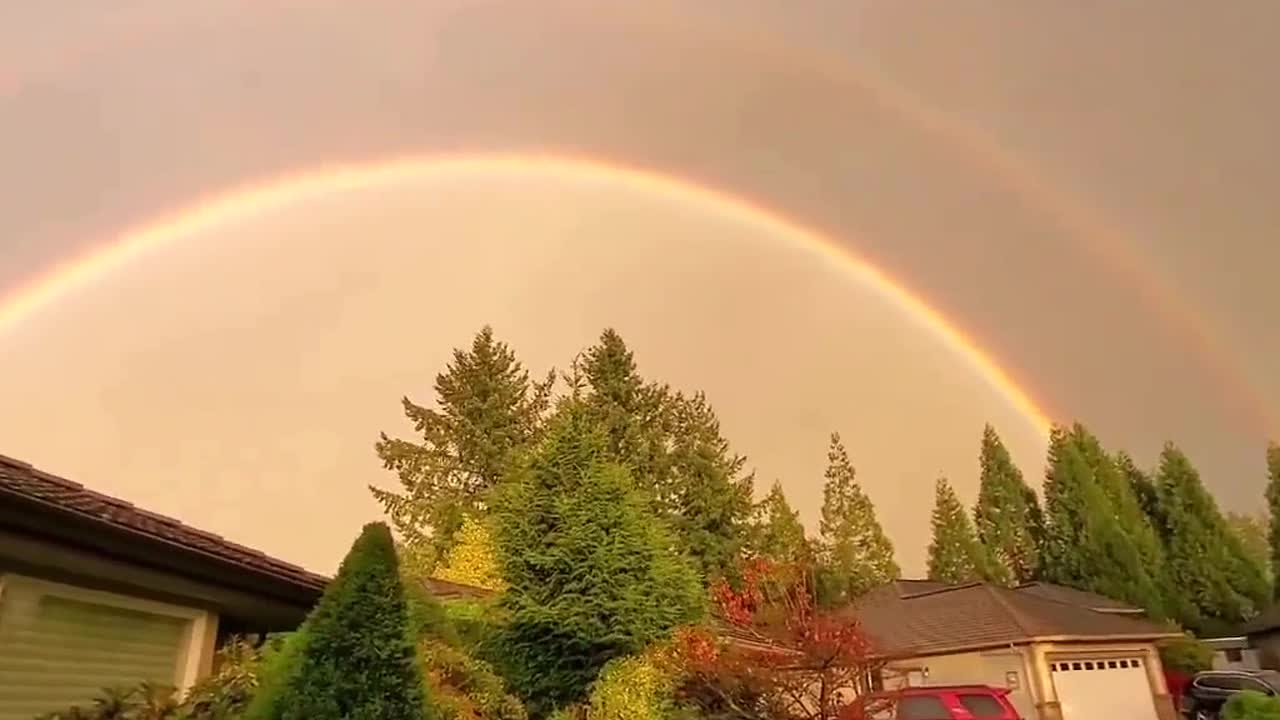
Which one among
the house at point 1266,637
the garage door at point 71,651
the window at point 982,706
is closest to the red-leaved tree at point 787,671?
the window at point 982,706

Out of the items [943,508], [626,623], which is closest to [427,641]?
[626,623]

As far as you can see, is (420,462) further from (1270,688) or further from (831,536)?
(1270,688)

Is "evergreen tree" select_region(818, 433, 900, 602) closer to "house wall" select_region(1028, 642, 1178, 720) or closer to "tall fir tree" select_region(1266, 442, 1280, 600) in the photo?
"tall fir tree" select_region(1266, 442, 1280, 600)

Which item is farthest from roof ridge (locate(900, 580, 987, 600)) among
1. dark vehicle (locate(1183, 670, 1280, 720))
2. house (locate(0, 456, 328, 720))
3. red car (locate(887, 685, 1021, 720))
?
house (locate(0, 456, 328, 720))

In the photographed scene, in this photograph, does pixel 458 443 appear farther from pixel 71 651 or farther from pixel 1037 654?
pixel 71 651

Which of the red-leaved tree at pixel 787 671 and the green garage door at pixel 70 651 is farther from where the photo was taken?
the red-leaved tree at pixel 787 671

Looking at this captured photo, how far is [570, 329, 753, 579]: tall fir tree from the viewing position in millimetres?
34594

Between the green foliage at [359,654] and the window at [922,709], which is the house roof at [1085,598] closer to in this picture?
the window at [922,709]

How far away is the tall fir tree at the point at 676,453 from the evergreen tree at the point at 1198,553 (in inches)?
823

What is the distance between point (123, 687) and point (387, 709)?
2.41m

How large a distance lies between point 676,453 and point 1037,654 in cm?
1870

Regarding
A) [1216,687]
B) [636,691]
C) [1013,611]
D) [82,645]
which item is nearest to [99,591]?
[82,645]

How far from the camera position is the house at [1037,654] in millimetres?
19719

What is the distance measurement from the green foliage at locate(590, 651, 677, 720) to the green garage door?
822 cm
